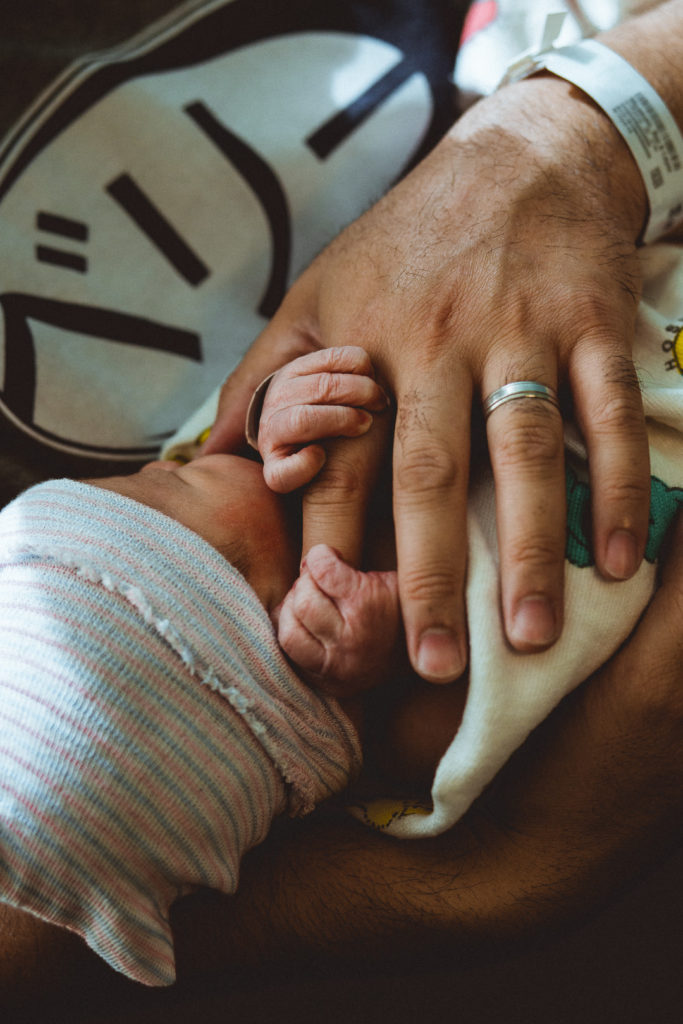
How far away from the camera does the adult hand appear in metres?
0.68

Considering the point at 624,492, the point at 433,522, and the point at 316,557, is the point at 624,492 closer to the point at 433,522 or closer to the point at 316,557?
the point at 433,522

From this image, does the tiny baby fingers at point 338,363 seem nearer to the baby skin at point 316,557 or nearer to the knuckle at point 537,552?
the baby skin at point 316,557

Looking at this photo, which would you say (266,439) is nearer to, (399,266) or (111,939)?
(399,266)

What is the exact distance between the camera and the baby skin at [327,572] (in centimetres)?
69

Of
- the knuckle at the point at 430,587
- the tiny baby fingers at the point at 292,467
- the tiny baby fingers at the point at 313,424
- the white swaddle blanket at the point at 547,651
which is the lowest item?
the white swaddle blanket at the point at 547,651

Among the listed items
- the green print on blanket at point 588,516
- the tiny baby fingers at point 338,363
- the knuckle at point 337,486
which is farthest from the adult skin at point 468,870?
the tiny baby fingers at point 338,363

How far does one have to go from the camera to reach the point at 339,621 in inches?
27.1

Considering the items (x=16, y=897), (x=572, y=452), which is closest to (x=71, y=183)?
(x=572, y=452)

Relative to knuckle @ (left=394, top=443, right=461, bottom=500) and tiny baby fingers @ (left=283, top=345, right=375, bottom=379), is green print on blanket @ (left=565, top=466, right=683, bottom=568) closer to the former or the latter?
knuckle @ (left=394, top=443, right=461, bottom=500)

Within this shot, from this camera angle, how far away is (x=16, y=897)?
645 mm

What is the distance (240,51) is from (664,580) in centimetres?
104

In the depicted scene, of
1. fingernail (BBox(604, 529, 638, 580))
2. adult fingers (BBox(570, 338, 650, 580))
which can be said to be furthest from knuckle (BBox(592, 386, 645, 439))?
fingernail (BBox(604, 529, 638, 580))

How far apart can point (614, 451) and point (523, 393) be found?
106 mm

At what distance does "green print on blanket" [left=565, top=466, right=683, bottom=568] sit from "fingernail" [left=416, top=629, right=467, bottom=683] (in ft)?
0.49
